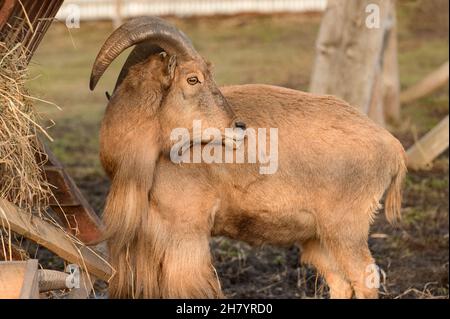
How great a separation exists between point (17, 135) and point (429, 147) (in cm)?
650

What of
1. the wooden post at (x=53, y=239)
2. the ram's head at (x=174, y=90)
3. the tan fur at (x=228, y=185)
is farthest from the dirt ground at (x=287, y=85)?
the wooden post at (x=53, y=239)

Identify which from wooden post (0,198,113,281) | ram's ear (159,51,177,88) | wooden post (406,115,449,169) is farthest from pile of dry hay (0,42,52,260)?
wooden post (406,115,449,169)

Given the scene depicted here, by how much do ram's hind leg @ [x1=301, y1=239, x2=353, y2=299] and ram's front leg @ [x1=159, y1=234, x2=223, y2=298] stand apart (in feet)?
2.94

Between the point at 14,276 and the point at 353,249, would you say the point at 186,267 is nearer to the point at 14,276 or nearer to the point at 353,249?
the point at 353,249

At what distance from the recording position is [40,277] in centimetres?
603

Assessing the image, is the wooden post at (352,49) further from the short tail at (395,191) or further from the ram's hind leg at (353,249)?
the ram's hind leg at (353,249)

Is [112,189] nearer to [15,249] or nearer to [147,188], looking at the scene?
[147,188]

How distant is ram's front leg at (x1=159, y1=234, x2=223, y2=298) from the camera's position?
659cm

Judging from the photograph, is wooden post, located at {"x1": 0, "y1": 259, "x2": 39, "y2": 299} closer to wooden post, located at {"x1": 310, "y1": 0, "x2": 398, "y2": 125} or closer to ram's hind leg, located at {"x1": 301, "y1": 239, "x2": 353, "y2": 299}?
ram's hind leg, located at {"x1": 301, "y1": 239, "x2": 353, "y2": 299}

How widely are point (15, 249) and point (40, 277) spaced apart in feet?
1.46
